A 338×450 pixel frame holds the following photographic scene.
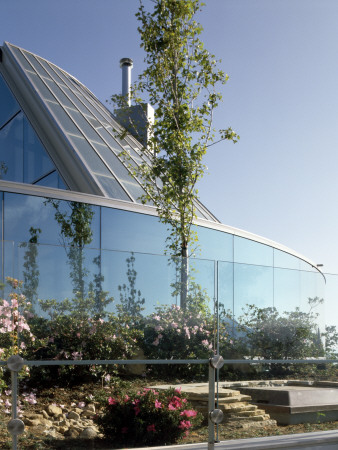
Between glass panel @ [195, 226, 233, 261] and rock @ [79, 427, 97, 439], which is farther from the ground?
glass panel @ [195, 226, 233, 261]

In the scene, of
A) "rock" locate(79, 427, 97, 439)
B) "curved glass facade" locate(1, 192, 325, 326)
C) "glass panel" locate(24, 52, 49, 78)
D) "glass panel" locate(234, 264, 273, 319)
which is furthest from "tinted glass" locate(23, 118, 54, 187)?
"rock" locate(79, 427, 97, 439)

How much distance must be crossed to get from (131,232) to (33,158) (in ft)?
11.4

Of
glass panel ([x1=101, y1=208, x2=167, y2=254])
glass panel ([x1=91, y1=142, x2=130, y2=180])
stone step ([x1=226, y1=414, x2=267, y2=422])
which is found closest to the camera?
stone step ([x1=226, y1=414, x2=267, y2=422])

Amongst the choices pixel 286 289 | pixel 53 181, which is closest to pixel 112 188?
pixel 53 181

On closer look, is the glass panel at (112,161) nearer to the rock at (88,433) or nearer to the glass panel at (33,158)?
the glass panel at (33,158)

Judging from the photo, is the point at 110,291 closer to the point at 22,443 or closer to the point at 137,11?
the point at 22,443

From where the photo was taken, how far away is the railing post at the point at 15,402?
464 centimetres

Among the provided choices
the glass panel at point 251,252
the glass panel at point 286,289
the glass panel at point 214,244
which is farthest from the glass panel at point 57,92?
the glass panel at point 286,289

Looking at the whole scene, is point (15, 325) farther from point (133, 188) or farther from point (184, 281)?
point (133, 188)

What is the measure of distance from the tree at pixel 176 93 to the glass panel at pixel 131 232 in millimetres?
1890

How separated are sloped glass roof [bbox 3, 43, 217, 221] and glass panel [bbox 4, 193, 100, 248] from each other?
99 cm

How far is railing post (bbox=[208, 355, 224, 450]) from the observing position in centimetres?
558

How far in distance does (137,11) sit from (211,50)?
4.25 ft

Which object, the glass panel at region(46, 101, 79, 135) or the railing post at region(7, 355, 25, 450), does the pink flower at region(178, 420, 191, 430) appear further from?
the glass panel at region(46, 101, 79, 135)
